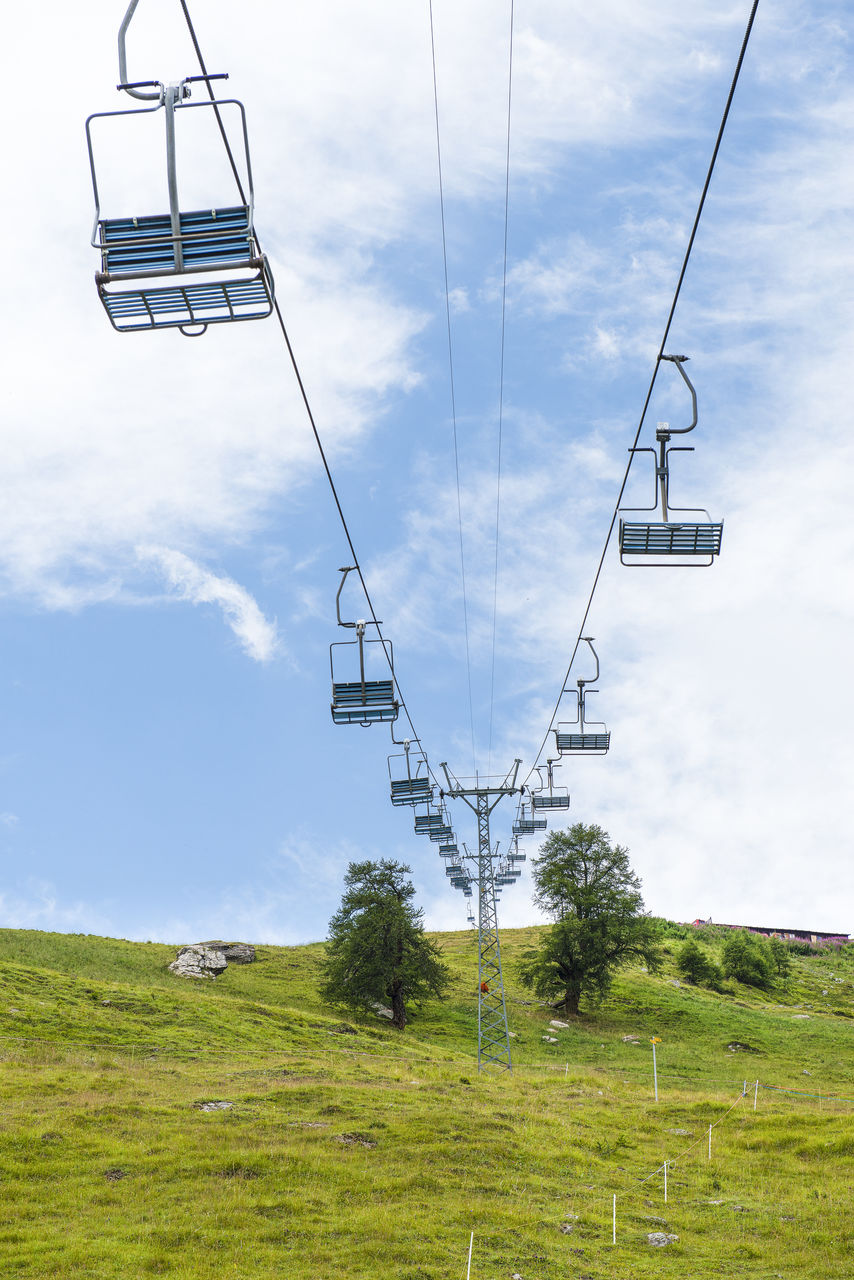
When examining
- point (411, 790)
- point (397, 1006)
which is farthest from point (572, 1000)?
point (411, 790)

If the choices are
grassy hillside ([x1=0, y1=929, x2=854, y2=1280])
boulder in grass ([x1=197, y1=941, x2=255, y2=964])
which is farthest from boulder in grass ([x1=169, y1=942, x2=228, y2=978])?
grassy hillside ([x1=0, y1=929, x2=854, y2=1280])

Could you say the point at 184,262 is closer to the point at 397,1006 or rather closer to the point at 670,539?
the point at 670,539

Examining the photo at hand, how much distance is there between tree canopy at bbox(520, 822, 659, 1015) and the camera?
6203cm

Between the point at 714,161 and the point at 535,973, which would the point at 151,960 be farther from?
the point at 714,161

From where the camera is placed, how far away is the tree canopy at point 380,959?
2232 inches

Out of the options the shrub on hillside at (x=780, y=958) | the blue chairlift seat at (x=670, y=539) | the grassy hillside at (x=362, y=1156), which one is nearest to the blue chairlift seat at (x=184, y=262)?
the blue chairlift seat at (x=670, y=539)

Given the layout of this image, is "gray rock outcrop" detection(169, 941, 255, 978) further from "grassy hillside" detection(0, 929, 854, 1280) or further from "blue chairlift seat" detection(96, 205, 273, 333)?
"blue chairlift seat" detection(96, 205, 273, 333)

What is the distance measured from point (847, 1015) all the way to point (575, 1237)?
58585mm

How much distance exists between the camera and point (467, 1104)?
96.8 feet

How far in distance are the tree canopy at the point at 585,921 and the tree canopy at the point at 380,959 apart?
25.3ft

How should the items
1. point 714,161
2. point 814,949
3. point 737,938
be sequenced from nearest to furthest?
point 714,161 < point 737,938 < point 814,949

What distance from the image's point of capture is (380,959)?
56812mm

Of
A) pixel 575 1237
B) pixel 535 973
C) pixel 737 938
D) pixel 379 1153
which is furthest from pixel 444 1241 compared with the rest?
pixel 737 938

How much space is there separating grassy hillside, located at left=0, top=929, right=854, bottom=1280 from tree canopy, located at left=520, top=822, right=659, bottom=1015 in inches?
567
